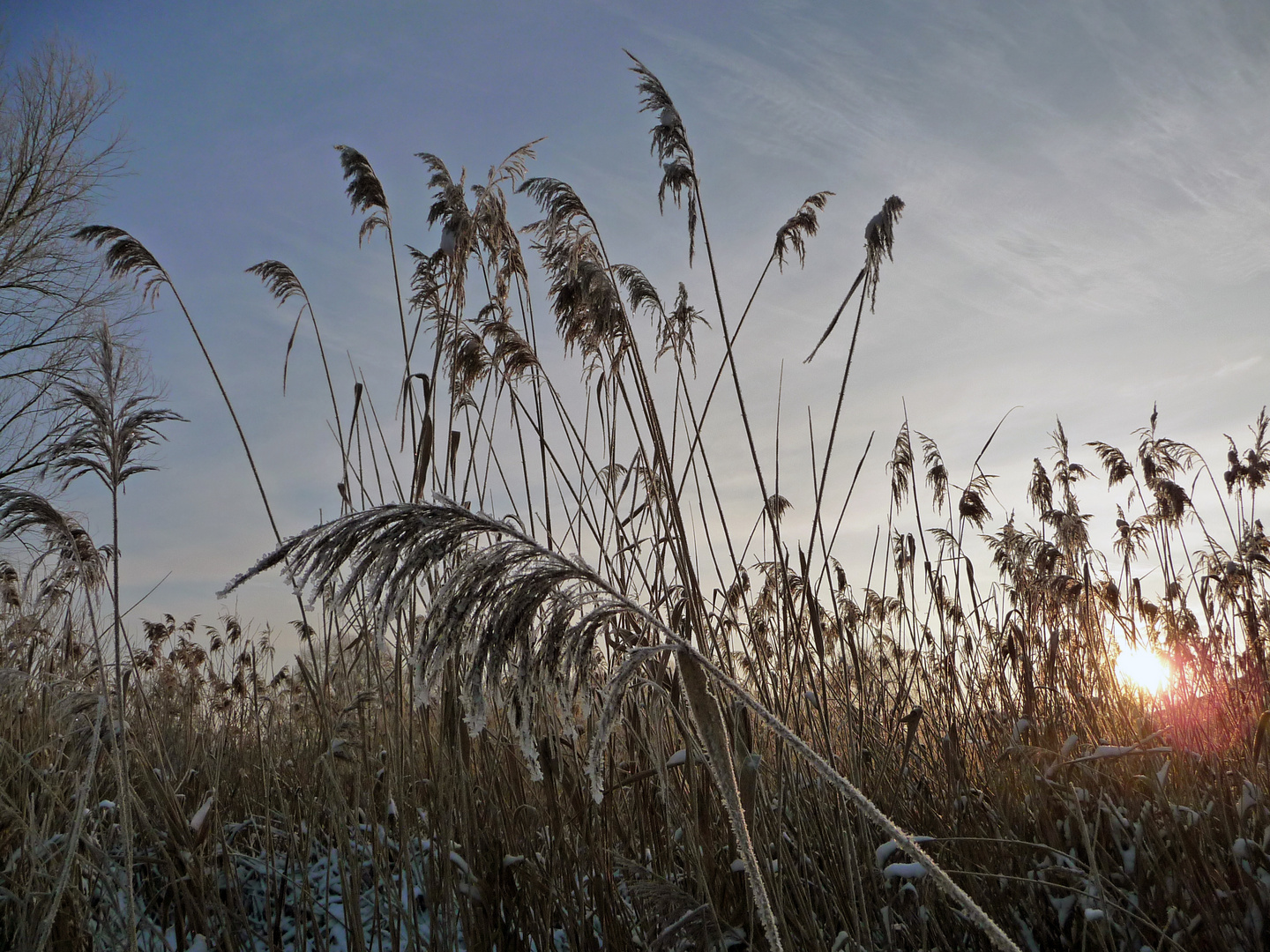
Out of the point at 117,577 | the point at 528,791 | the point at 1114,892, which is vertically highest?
the point at 117,577

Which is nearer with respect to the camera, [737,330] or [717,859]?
[717,859]

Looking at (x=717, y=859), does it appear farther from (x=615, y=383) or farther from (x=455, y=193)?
(x=455, y=193)

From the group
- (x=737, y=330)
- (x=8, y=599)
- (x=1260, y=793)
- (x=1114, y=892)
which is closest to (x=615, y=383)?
(x=737, y=330)

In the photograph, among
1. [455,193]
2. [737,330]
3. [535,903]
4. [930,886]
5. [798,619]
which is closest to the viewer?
[930,886]

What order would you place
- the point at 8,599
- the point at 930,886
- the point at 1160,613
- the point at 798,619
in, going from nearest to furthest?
the point at 930,886 < the point at 798,619 < the point at 1160,613 < the point at 8,599

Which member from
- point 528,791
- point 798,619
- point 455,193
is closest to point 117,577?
point 528,791

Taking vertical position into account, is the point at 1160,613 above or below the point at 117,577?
below

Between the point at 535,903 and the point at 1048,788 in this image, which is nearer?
the point at 535,903

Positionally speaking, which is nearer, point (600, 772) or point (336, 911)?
point (600, 772)

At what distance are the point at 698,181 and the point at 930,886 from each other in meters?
2.66

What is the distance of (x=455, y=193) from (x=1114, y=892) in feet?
12.1

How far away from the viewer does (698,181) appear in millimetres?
3064

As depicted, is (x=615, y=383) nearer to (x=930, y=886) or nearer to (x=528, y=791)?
(x=528, y=791)

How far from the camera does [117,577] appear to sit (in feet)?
8.34
